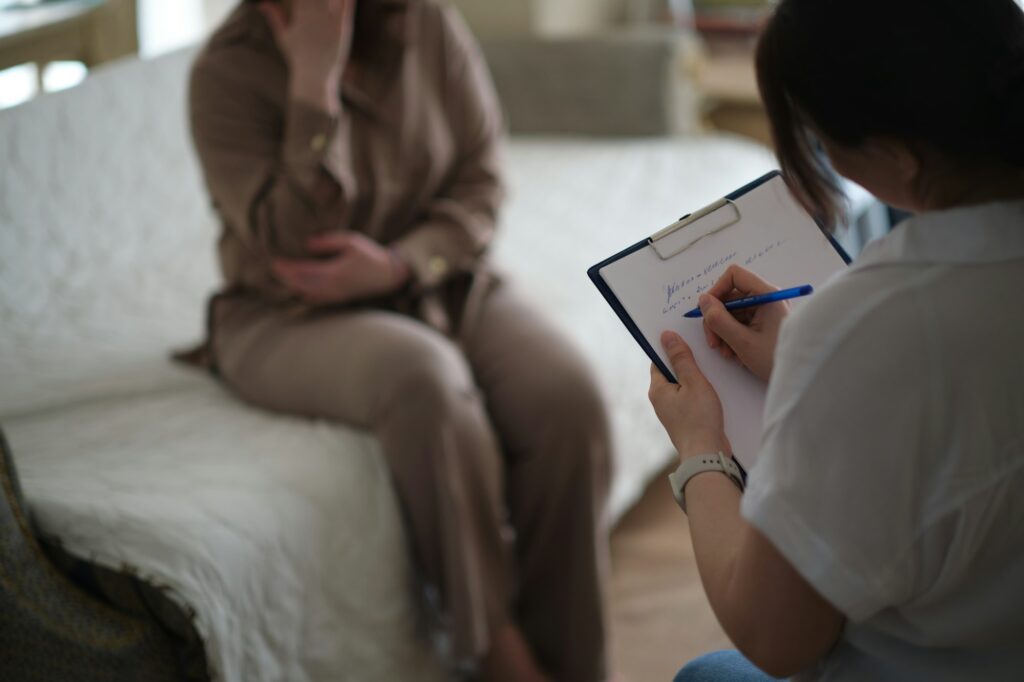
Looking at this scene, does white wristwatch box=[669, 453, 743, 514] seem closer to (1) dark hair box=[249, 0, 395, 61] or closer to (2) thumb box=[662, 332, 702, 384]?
(2) thumb box=[662, 332, 702, 384]

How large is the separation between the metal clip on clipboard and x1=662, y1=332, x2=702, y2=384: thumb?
66mm

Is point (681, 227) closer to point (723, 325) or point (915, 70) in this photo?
point (723, 325)

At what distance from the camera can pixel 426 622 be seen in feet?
4.58

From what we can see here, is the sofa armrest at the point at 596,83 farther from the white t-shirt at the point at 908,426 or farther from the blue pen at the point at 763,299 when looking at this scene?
the white t-shirt at the point at 908,426

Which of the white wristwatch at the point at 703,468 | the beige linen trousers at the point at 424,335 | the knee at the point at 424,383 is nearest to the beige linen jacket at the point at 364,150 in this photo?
the beige linen trousers at the point at 424,335

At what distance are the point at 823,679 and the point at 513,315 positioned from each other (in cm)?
88

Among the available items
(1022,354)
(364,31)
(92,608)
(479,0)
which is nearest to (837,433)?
(1022,354)

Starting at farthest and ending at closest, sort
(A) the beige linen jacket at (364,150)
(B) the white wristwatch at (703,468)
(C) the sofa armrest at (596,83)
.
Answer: (C) the sofa armrest at (596,83)
(A) the beige linen jacket at (364,150)
(B) the white wristwatch at (703,468)

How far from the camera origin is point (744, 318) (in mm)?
850

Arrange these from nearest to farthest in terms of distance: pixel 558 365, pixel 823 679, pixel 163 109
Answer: pixel 823 679 → pixel 558 365 → pixel 163 109

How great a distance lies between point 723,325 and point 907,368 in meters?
0.21

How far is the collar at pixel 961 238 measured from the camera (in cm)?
63

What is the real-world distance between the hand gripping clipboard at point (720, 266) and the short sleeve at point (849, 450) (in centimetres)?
18

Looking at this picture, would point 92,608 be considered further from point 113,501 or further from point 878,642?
point 878,642
